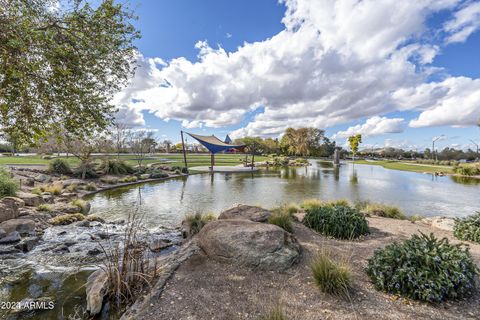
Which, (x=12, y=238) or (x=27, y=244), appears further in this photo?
(x=12, y=238)

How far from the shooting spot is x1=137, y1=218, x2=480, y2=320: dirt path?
7.69 ft

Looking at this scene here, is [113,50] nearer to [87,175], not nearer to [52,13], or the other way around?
[52,13]

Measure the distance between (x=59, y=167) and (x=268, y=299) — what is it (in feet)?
57.7

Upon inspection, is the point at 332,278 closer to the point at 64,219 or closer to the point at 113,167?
the point at 64,219

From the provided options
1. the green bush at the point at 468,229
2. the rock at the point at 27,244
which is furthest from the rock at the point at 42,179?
the green bush at the point at 468,229

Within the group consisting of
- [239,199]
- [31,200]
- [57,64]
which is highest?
[57,64]

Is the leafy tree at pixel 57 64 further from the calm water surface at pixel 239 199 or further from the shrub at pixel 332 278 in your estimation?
the shrub at pixel 332 278

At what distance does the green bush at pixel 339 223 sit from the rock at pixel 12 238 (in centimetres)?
671

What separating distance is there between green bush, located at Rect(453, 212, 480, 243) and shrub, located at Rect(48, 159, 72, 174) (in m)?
19.3

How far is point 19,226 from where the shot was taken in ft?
17.8

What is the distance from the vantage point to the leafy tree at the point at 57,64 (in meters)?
3.49

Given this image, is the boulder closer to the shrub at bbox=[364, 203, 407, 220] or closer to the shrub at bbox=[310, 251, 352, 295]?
the shrub at bbox=[310, 251, 352, 295]

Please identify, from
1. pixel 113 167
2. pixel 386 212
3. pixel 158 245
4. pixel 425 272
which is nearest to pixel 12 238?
pixel 158 245

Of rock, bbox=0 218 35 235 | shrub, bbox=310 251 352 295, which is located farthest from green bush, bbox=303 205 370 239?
rock, bbox=0 218 35 235
